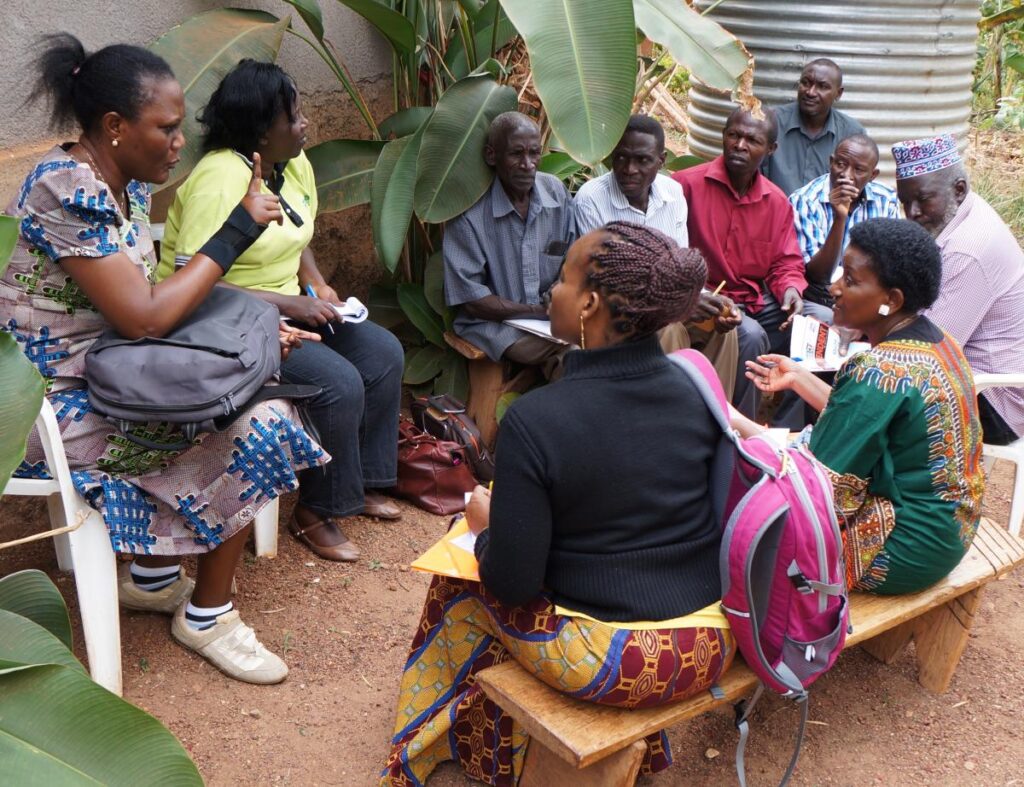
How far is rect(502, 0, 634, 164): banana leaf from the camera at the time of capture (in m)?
3.50

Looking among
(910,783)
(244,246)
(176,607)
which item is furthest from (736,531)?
(176,607)

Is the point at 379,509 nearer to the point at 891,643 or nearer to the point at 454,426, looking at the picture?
the point at 454,426

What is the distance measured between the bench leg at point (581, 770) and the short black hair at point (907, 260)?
4.51 feet

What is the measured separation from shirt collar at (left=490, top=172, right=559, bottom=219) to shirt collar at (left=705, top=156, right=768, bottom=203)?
2.63ft

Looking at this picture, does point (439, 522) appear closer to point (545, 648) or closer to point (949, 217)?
point (545, 648)

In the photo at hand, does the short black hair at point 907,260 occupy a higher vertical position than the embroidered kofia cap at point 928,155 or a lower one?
higher

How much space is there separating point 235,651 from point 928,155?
304cm

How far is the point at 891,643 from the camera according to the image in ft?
11.5

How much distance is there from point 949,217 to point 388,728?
2.81 m

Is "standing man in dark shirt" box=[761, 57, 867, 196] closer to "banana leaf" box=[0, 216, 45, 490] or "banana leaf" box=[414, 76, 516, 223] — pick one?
"banana leaf" box=[414, 76, 516, 223]

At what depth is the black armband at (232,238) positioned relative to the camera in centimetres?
299

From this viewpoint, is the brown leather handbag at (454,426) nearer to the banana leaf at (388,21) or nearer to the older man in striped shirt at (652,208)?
the older man in striped shirt at (652,208)

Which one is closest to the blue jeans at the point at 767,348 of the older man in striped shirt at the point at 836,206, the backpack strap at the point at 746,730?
the older man in striped shirt at the point at 836,206

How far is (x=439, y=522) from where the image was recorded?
4215 mm
